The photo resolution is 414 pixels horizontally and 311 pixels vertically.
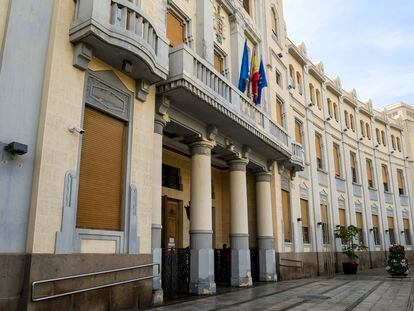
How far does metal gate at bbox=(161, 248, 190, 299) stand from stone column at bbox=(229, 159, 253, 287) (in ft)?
7.83

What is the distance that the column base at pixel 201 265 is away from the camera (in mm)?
10609

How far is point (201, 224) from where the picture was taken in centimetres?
1120

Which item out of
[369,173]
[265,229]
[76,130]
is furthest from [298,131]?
[76,130]

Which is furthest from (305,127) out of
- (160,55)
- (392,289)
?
(160,55)

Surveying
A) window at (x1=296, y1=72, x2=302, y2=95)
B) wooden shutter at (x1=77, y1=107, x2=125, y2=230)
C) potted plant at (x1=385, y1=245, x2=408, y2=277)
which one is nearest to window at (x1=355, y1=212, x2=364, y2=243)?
potted plant at (x1=385, y1=245, x2=408, y2=277)

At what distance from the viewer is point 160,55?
905 cm

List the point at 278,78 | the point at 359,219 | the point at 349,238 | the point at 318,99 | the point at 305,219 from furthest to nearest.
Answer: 1. the point at 359,219
2. the point at 318,99
3. the point at 349,238
4. the point at 305,219
5. the point at 278,78

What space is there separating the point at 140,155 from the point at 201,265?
13.0ft

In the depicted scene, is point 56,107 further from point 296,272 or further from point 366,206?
point 366,206

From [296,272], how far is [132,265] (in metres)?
11.0

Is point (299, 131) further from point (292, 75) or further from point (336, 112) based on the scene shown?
point (336, 112)

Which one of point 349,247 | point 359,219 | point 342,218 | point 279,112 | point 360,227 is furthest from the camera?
point 359,219

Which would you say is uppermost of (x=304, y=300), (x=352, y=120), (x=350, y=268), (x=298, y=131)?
(x=352, y=120)

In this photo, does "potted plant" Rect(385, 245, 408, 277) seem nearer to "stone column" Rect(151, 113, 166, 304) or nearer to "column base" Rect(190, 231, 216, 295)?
"column base" Rect(190, 231, 216, 295)
